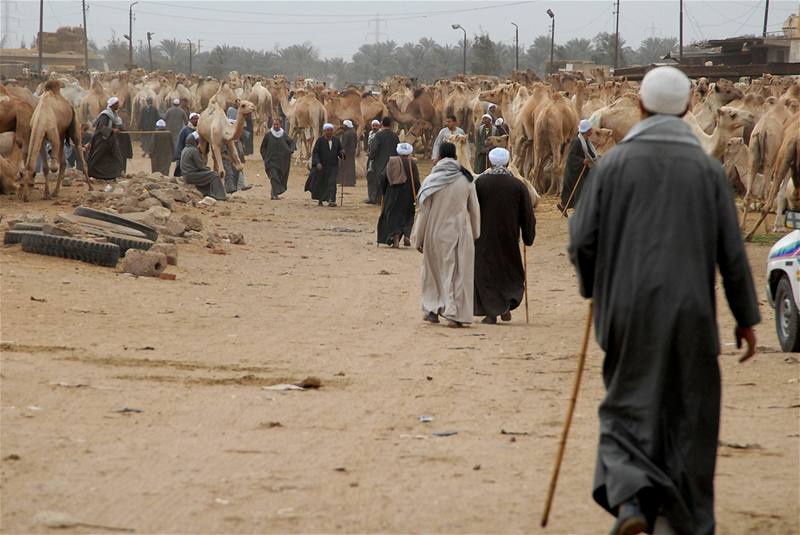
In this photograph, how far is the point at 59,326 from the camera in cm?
1023

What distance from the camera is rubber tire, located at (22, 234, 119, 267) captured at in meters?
13.9

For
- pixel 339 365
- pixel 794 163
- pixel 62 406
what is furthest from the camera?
pixel 794 163

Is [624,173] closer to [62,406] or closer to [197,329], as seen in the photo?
[62,406]

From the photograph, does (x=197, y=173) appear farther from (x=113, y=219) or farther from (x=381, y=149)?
(x=113, y=219)

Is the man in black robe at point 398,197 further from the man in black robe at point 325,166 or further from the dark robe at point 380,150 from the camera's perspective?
the man in black robe at point 325,166

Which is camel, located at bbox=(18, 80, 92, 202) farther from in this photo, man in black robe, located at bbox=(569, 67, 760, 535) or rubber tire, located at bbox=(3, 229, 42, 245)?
man in black robe, located at bbox=(569, 67, 760, 535)

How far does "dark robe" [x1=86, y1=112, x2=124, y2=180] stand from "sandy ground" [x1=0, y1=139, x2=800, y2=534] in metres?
8.11

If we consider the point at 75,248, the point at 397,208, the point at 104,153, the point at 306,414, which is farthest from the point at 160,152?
the point at 306,414

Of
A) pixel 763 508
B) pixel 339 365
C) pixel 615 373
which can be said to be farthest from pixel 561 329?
pixel 615 373

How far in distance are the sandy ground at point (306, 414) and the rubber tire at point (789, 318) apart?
20 cm

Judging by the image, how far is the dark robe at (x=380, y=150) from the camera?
23.7m

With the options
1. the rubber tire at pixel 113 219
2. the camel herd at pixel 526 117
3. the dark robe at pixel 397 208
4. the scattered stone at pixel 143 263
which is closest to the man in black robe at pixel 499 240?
the camel herd at pixel 526 117

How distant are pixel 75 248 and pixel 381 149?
1082cm

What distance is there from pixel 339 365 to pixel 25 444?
313 centimetres
